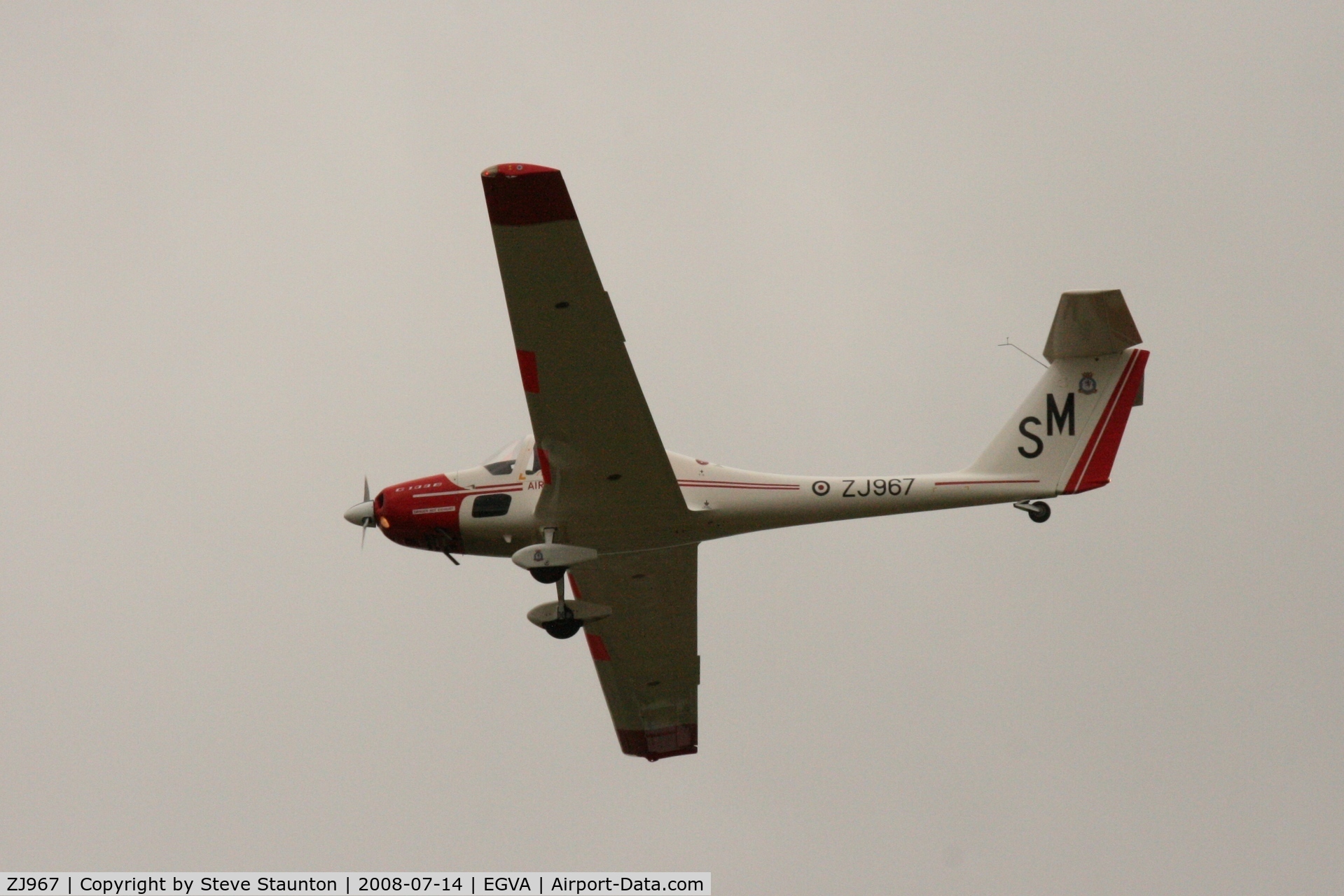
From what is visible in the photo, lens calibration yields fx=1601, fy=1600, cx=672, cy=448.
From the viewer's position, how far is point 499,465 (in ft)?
62.6

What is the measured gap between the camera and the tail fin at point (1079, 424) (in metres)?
17.6

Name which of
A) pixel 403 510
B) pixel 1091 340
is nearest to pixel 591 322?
pixel 403 510

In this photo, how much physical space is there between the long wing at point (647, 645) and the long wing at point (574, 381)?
1.04 m

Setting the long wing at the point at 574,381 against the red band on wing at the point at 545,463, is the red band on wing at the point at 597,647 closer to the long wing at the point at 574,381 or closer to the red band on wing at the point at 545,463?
the long wing at the point at 574,381

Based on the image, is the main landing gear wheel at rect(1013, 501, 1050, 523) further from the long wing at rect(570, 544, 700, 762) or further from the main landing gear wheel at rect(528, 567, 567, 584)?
the main landing gear wheel at rect(528, 567, 567, 584)

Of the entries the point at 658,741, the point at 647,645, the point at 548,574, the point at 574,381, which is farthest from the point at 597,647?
the point at 574,381

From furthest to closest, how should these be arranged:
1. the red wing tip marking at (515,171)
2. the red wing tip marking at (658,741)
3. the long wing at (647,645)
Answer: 1. the red wing tip marking at (658,741)
2. the long wing at (647,645)
3. the red wing tip marking at (515,171)

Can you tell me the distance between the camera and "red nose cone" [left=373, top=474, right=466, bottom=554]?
62.5 feet

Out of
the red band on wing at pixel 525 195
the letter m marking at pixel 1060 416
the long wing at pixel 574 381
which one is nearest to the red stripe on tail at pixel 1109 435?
the letter m marking at pixel 1060 416

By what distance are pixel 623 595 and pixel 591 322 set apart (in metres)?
5.04

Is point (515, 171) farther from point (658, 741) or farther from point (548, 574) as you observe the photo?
point (658, 741)

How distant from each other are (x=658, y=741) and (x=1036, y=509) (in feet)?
24.1

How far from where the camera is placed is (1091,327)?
57.1 ft

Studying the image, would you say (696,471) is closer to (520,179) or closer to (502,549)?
(502,549)
